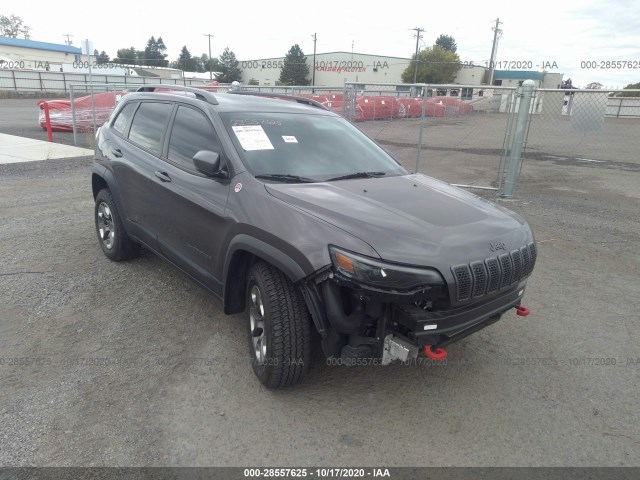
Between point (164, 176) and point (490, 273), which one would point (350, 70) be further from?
point (490, 273)

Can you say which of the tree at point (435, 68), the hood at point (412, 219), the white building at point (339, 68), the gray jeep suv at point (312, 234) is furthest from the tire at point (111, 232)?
the tree at point (435, 68)

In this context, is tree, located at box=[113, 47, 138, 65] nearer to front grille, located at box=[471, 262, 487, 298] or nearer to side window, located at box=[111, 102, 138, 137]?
side window, located at box=[111, 102, 138, 137]

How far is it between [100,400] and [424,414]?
2028 mm

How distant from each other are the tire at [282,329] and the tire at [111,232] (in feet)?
8.18

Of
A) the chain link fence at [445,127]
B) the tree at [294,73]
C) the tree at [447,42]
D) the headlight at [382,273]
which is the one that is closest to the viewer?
the headlight at [382,273]

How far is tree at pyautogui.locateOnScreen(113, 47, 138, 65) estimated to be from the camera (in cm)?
11500

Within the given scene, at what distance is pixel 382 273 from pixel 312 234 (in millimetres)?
473

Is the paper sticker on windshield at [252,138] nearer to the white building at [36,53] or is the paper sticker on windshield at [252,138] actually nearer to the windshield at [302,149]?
the windshield at [302,149]

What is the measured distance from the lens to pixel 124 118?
4.96m

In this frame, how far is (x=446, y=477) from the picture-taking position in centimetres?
251

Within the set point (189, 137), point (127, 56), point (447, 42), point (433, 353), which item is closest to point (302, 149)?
point (189, 137)

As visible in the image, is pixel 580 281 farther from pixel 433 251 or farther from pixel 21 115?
pixel 21 115

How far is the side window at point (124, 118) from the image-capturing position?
4852mm

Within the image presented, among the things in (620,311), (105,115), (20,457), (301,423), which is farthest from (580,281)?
(105,115)
